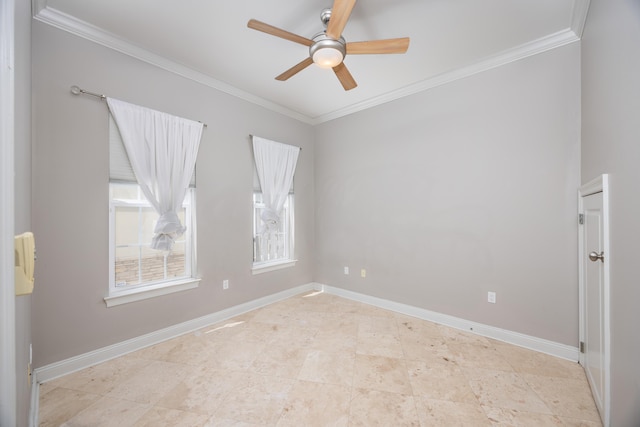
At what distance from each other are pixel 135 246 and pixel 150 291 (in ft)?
1.54

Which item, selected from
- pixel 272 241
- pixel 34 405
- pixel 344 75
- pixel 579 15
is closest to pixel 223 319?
pixel 272 241

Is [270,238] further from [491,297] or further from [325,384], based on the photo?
[491,297]

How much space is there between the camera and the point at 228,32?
2.32 meters

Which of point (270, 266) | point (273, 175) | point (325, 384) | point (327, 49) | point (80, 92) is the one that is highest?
point (327, 49)

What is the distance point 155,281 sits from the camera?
2.68 meters

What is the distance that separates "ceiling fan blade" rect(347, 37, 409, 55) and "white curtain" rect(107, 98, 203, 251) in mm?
1911

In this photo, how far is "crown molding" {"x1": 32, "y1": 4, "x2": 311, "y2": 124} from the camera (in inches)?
79.1

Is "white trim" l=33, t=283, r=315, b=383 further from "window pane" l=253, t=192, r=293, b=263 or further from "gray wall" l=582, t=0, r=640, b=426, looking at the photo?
"gray wall" l=582, t=0, r=640, b=426

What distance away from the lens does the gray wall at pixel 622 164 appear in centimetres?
116

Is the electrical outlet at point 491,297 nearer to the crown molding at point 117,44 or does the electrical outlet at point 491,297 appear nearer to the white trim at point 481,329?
the white trim at point 481,329

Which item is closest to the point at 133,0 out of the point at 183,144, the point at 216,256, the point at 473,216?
the point at 183,144

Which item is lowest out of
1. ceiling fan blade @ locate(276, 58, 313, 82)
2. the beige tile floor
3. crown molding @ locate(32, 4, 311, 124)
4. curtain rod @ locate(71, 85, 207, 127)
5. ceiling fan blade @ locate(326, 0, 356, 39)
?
the beige tile floor

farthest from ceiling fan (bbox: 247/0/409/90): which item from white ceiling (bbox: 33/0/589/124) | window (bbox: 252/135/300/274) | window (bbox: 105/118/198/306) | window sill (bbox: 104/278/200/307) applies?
window sill (bbox: 104/278/200/307)

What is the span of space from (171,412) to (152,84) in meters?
2.86
